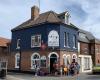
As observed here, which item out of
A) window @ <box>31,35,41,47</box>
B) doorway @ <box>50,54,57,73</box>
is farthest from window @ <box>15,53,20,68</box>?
doorway @ <box>50,54,57,73</box>

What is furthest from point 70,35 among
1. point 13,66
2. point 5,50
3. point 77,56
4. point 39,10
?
point 5,50

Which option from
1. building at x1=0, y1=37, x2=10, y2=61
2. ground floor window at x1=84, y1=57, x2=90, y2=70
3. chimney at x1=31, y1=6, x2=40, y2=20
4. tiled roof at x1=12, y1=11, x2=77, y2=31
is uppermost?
chimney at x1=31, y1=6, x2=40, y2=20

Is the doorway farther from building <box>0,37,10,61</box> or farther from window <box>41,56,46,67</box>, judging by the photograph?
building <box>0,37,10,61</box>

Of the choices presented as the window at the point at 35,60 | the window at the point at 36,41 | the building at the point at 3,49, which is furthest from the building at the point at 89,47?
the building at the point at 3,49

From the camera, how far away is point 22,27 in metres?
44.6

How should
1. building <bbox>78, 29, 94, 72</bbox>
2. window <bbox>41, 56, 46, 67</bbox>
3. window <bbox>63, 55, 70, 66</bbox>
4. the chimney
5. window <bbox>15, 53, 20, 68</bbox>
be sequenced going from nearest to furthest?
window <bbox>41, 56, 46, 67</bbox>, window <bbox>63, 55, 70, 66</bbox>, the chimney, window <bbox>15, 53, 20, 68</bbox>, building <bbox>78, 29, 94, 72</bbox>

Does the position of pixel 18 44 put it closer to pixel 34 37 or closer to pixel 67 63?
pixel 34 37

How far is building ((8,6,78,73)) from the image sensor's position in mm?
39344

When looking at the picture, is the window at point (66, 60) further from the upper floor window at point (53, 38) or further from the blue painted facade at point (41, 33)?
the upper floor window at point (53, 38)

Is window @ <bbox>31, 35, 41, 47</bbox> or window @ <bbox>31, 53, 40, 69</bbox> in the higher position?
window @ <bbox>31, 35, 41, 47</bbox>

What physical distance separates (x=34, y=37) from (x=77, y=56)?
8.98 meters

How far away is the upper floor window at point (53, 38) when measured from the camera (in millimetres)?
39375

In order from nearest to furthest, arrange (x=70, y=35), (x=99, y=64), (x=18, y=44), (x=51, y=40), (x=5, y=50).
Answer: (x=51, y=40) < (x=70, y=35) < (x=18, y=44) < (x=5, y=50) < (x=99, y=64)

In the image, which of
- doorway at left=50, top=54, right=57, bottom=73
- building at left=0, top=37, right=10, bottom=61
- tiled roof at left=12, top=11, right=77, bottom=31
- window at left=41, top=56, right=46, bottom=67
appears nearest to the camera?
doorway at left=50, top=54, right=57, bottom=73
